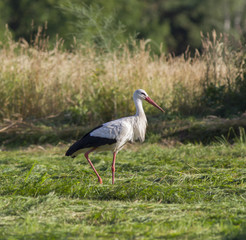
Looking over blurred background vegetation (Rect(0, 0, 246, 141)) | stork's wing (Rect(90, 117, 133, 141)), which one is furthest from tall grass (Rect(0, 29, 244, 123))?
stork's wing (Rect(90, 117, 133, 141))

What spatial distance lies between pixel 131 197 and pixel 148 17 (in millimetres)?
22588

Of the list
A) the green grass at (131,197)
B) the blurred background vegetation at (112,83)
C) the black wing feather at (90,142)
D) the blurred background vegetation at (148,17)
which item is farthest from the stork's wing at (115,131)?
the blurred background vegetation at (148,17)

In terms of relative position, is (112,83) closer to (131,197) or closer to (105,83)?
(105,83)

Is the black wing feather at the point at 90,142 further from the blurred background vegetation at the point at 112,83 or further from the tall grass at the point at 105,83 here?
the tall grass at the point at 105,83

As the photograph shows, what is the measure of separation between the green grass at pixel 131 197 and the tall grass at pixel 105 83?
226 cm

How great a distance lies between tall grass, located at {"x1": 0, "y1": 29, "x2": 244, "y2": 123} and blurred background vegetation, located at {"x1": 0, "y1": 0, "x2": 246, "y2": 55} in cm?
881

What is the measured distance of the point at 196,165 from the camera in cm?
564

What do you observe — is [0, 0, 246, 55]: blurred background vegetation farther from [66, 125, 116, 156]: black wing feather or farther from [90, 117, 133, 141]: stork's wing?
[66, 125, 116, 156]: black wing feather

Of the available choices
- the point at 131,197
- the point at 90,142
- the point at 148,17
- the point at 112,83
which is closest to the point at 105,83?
the point at 112,83

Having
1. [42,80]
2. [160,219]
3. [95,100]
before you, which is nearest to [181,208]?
[160,219]

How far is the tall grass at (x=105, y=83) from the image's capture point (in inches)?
343

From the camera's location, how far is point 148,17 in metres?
25.8

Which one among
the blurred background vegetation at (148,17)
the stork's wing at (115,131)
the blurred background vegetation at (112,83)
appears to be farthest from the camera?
the blurred background vegetation at (148,17)

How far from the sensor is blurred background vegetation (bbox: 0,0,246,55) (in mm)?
21047
